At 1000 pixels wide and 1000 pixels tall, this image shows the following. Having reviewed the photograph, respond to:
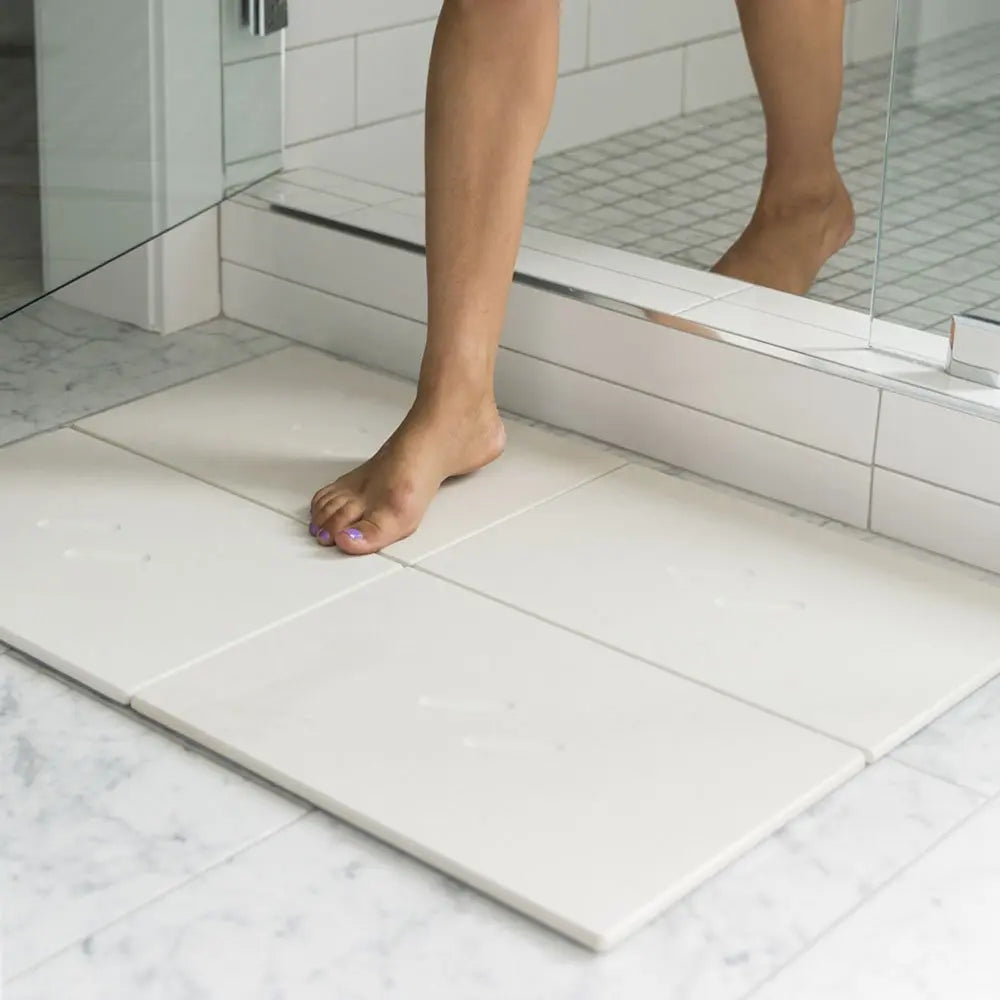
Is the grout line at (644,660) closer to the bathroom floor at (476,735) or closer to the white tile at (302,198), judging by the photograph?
the bathroom floor at (476,735)

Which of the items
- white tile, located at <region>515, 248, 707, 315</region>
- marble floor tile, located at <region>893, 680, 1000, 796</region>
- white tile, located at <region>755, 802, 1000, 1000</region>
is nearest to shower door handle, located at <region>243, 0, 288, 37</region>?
white tile, located at <region>515, 248, 707, 315</region>

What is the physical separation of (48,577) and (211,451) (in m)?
0.30

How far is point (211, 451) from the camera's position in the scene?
1.86 metres

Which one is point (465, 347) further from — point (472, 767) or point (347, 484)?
point (472, 767)

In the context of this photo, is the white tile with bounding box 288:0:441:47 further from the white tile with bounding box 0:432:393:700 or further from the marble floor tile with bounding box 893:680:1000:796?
the marble floor tile with bounding box 893:680:1000:796

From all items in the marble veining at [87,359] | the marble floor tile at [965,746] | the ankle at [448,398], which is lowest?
the marble veining at [87,359]

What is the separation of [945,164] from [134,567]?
2.66 feet

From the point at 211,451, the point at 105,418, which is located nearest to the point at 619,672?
the point at 211,451

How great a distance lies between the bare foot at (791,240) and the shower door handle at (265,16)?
0.56 metres

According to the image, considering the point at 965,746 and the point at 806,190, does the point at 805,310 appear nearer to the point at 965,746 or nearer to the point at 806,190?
the point at 806,190

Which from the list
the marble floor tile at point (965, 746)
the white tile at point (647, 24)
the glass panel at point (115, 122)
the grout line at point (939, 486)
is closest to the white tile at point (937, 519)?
the grout line at point (939, 486)

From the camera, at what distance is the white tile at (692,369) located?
1.73 metres

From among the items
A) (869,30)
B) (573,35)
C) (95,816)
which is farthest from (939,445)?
(869,30)

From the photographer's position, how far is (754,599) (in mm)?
1587
